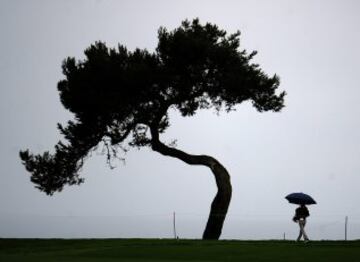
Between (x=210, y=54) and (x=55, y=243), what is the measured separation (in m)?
12.3

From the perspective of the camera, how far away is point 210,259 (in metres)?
18.8

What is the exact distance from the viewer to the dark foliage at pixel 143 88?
33.9 metres

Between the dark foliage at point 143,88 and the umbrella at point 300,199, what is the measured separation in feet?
25.9

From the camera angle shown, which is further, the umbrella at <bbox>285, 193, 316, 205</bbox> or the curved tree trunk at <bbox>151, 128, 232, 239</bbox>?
the curved tree trunk at <bbox>151, 128, 232, 239</bbox>

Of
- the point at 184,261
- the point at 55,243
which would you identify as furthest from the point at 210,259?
the point at 55,243

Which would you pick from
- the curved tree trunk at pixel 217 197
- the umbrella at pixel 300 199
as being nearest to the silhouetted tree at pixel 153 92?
the curved tree trunk at pixel 217 197

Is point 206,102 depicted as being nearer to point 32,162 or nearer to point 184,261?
point 32,162

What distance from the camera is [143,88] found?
34.2 meters

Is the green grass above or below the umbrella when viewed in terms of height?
below

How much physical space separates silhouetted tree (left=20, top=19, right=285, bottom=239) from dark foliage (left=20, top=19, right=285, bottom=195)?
50 mm

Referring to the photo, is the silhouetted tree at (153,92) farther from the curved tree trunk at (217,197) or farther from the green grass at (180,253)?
the green grass at (180,253)

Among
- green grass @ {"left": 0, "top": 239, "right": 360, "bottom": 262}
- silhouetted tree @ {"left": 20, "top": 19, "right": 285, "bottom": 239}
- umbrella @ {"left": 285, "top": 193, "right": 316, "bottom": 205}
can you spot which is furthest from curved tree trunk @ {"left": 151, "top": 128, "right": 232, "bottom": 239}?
green grass @ {"left": 0, "top": 239, "right": 360, "bottom": 262}

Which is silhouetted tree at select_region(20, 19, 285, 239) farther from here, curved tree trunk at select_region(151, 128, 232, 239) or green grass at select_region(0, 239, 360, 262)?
green grass at select_region(0, 239, 360, 262)

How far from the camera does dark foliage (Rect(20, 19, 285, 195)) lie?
33.9 metres
